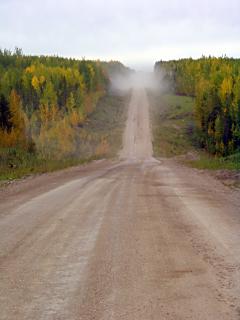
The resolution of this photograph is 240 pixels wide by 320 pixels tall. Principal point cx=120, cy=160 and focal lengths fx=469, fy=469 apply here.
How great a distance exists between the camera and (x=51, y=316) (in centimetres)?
471

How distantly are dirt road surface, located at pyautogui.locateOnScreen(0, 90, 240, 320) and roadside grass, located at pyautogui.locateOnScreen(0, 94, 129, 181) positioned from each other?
12.1 metres

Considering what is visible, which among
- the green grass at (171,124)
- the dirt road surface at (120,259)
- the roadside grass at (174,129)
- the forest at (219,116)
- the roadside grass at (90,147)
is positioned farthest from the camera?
the forest at (219,116)

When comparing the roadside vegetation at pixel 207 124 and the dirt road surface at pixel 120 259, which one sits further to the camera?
the roadside vegetation at pixel 207 124

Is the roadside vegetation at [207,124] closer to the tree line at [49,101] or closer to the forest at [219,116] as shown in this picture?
the forest at [219,116]

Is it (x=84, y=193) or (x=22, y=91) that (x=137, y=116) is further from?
(x=84, y=193)

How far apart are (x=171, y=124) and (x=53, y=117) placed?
18027mm

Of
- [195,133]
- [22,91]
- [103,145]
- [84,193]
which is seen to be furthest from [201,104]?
[84,193]

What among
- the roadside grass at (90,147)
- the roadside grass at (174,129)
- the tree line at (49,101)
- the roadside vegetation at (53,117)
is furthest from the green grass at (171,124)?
the tree line at (49,101)

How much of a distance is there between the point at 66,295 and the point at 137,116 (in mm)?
75411

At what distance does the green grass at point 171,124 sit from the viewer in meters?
56.9

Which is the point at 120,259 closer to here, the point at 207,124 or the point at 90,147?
the point at 90,147

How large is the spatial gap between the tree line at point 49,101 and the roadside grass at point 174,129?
10.8m

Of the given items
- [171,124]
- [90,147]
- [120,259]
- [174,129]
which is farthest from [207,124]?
[120,259]

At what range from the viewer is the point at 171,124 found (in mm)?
71812
